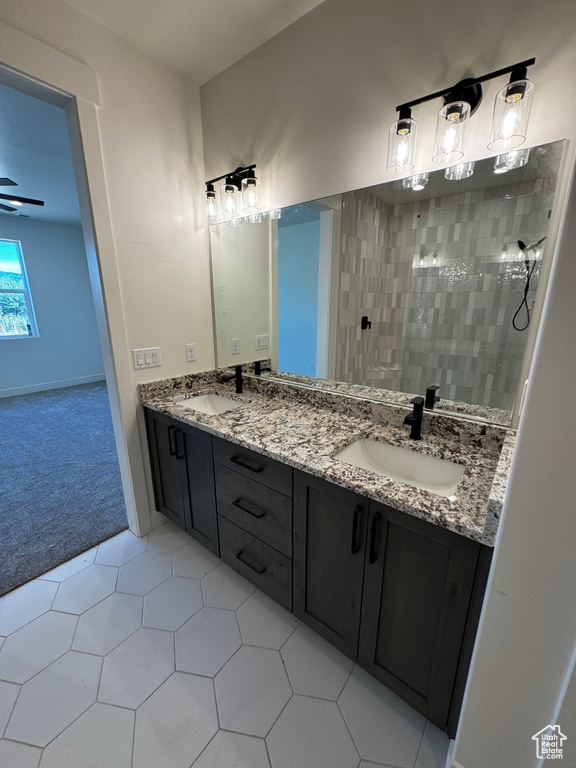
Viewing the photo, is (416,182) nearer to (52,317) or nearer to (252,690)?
(252,690)

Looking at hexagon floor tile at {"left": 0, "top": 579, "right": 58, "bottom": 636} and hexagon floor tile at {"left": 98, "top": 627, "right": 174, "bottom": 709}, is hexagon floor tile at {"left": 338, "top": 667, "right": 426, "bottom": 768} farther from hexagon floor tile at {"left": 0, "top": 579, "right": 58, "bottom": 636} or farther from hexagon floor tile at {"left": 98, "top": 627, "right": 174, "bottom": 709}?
hexagon floor tile at {"left": 0, "top": 579, "right": 58, "bottom": 636}

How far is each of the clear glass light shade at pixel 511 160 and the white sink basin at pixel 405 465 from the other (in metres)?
1.05

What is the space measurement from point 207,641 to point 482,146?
2219 millimetres

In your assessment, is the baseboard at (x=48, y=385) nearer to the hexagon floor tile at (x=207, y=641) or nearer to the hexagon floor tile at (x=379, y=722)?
the hexagon floor tile at (x=207, y=641)

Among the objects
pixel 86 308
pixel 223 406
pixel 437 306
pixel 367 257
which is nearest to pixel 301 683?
pixel 223 406

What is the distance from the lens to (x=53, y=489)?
243 centimetres

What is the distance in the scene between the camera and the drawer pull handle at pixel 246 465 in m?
1.29

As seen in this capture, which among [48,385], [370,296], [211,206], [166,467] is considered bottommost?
[48,385]

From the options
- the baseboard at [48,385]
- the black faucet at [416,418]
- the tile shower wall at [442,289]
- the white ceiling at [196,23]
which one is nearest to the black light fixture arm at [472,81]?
the tile shower wall at [442,289]

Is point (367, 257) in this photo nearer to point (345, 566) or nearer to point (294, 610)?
point (345, 566)

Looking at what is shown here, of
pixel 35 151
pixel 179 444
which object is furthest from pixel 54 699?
pixel 35 151

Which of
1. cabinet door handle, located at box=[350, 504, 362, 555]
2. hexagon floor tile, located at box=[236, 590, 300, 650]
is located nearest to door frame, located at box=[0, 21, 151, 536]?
hexagon floor tile, located at box=[236, 590, 300, 650]

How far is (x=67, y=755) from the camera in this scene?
1.00m

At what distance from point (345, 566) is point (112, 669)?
3.42 ft
